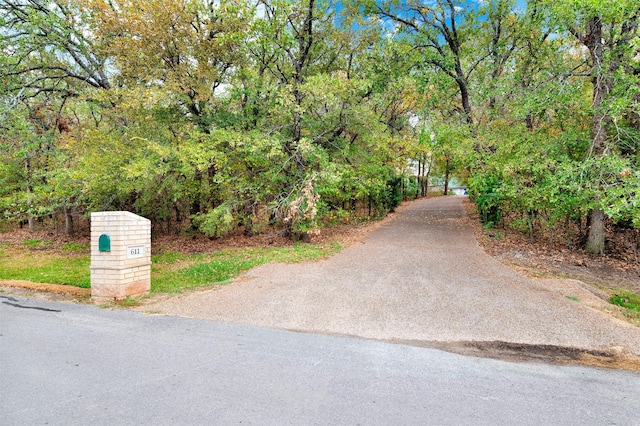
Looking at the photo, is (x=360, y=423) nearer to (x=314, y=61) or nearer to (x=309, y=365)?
(x=309, y=365)

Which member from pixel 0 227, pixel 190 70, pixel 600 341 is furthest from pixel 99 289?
pixel 0 227

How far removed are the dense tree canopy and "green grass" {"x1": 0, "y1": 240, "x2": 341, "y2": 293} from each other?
0.99 meters

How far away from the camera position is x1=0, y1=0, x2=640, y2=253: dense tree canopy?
804 cm

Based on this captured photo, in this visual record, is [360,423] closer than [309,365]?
Yes

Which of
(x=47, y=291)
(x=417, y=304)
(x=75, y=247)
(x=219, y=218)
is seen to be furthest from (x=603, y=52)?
(x=75, y=247)

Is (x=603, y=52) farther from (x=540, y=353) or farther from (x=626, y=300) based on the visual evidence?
(x=540, y=353)

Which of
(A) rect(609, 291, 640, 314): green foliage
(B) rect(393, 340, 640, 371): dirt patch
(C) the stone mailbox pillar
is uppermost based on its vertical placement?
(C) the stone mailbox pillar

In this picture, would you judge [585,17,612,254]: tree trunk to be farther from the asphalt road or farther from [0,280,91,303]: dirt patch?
[0,280,91,303]: dirt patch

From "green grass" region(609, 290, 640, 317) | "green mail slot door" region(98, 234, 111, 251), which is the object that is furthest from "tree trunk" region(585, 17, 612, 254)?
"green mail slot door" region(98, 234, 111, 251)

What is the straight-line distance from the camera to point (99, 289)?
5.45 meters

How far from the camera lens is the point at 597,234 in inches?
339

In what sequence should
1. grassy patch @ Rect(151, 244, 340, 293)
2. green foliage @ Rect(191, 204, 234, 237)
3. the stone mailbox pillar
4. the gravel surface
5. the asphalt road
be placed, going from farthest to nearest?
green foliage @ Rect(191, 204, 234, 237) < grassy patch @ Rect(151, 244, 340, 293) < the stone mailbox pillar < the gravel surface < the asphalt road

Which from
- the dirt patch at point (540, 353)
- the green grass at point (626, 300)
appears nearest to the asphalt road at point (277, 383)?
the dirt patch at point (540, 353)

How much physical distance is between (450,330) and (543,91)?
23.0 ft
